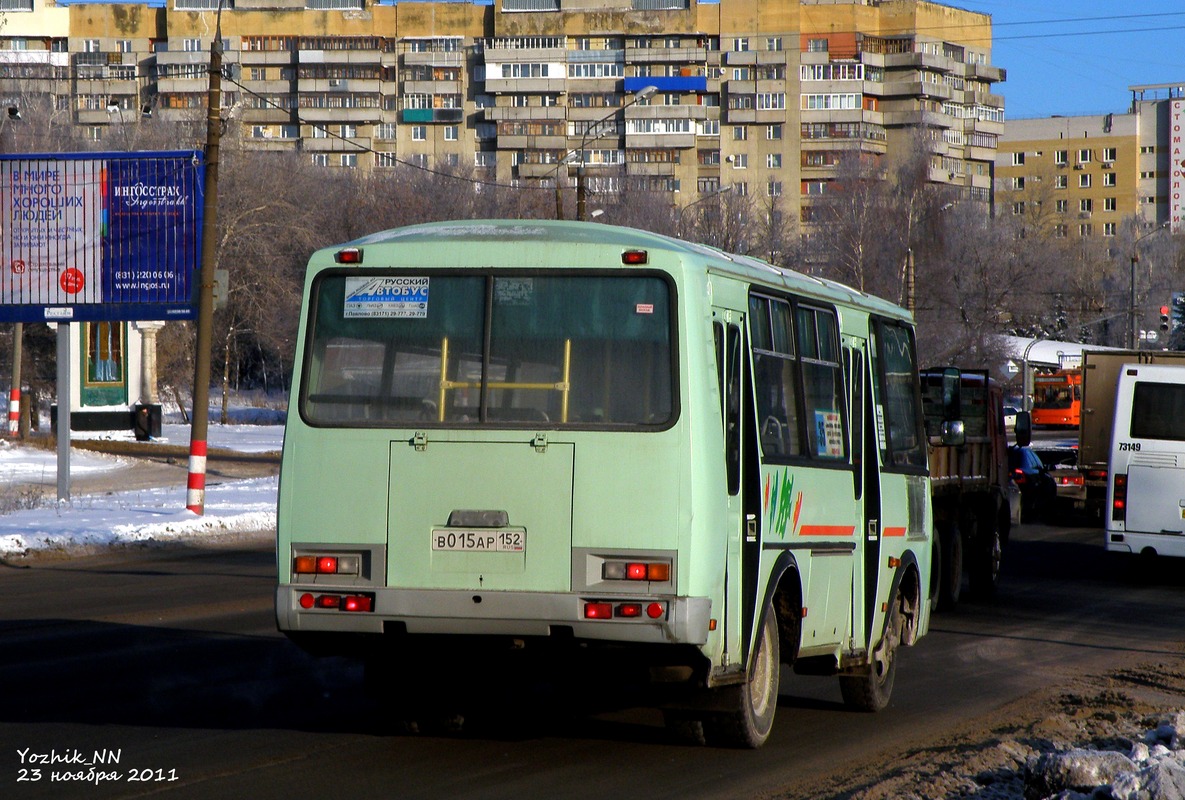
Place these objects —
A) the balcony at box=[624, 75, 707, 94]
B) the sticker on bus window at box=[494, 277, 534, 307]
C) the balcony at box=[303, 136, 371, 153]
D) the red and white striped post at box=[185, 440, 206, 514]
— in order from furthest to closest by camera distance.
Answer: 1. the balcony at box=[303, 136, 371, 153]
2. the balcony at box=[624, 75, 707, 94]
3. the red and white striped post at box=[185, 440, 206, 514]
4. the sticker on bus window at box=[494, 277, 534, 307]

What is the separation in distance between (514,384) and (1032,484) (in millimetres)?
25857

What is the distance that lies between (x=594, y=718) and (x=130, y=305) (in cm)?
1935

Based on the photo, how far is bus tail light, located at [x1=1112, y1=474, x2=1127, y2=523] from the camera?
20.2 m

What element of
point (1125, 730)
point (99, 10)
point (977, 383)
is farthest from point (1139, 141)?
point (1125, 730)

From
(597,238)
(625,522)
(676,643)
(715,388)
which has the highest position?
(597,238)

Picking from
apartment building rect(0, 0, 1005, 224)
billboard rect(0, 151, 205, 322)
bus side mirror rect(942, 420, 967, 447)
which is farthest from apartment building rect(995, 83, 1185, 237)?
bus side mirror rect(942, 420, 967, 447)

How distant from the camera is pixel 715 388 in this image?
24.0ft

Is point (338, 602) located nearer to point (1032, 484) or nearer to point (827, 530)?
point (827, 530)

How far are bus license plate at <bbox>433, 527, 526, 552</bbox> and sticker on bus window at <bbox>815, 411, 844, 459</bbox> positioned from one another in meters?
2.27

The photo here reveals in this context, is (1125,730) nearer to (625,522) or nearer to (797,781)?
(797,781)

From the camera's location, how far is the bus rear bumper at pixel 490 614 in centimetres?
691

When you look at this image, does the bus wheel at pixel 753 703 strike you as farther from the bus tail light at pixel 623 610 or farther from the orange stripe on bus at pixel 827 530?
the bus tail light at pixel 623 610

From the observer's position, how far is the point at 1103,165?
157875 mm

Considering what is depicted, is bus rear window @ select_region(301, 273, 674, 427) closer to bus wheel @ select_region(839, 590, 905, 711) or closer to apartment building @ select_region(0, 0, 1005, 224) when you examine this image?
bus wheel @ select_region(839, 590, 905, 711)
